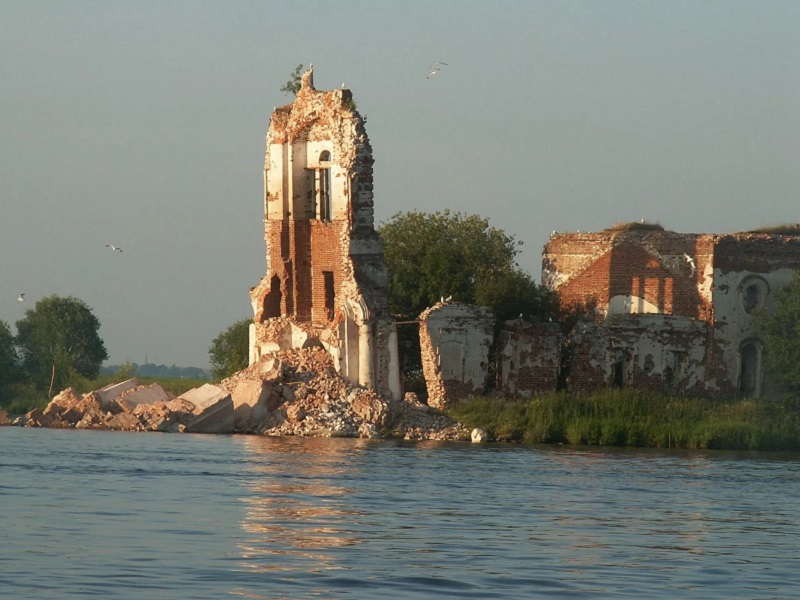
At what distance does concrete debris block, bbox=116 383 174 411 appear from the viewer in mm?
34375

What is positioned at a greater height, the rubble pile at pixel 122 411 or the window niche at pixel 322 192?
the window niche at pixel 322 192

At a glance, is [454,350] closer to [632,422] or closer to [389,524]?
[632,422]

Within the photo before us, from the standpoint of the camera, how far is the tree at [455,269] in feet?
119

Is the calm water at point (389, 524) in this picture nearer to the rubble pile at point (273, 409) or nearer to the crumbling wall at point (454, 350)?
the rubble pile at point (273, 409)

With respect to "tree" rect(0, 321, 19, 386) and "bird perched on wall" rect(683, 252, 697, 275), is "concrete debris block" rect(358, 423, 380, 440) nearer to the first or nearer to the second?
"bird perched on wall" rect(683, 252, 697, 275)

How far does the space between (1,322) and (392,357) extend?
2067 centimetres

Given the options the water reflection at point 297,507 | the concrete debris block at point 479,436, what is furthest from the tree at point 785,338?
the water reflection at point 297,507

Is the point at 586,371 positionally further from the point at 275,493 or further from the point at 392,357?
the point at 275,493

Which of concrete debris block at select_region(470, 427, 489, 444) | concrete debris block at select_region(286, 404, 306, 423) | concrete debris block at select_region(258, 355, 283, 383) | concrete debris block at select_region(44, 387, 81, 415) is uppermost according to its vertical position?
concrete debris block at select_region(258, 355, 283, 383)

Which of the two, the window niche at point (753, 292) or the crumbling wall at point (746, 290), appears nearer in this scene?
the crumbling wall at point (746, 290)

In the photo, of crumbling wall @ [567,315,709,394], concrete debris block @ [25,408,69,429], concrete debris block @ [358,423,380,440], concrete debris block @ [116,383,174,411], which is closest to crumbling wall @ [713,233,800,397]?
crumbling wall @ [567,315,709,394]

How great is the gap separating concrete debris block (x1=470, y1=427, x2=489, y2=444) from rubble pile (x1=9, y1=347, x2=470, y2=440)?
418 millimetres

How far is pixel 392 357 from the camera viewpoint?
3412 cm

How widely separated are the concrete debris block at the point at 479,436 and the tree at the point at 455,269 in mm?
4223
